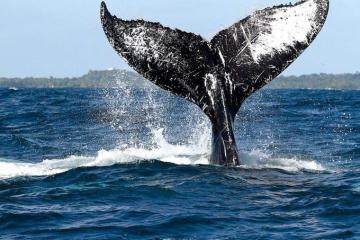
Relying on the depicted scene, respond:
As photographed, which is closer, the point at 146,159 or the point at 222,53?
the point at 222,53

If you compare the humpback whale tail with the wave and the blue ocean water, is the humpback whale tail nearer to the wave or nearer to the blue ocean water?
the blue ocean water

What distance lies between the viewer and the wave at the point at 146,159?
34.3 ft

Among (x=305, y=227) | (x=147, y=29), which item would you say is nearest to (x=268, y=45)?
(x=147, y=29)

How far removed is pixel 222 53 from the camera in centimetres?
923

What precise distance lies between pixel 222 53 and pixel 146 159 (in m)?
2.53

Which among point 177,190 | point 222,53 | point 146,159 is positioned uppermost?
point 222,53

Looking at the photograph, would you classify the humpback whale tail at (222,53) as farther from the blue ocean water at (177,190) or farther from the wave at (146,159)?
the wave at (146,159)

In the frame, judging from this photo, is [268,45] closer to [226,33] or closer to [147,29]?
[226,33]

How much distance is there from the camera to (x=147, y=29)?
29.1ft

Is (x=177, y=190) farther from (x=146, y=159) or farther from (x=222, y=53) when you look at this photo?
(x=146, y=159)

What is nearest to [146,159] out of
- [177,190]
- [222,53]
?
[177,190]

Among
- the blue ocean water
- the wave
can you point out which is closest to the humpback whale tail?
the blue ocean water

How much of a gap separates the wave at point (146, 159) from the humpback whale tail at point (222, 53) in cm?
116

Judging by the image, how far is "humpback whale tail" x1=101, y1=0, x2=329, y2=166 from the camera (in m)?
8.80
